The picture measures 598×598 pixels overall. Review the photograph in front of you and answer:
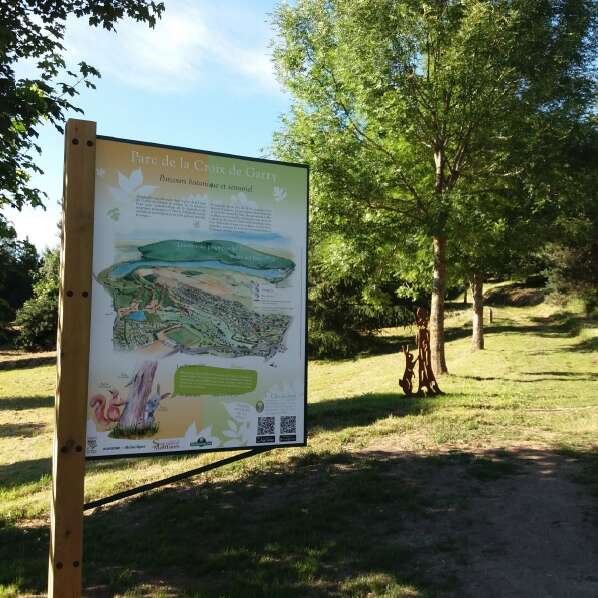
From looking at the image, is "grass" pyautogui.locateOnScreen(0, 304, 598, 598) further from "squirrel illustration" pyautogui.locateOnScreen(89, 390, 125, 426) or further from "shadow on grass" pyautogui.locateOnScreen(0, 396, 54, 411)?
"shadow on grass" pyautogui.locateOnScreen(0, 396, 54, 411)

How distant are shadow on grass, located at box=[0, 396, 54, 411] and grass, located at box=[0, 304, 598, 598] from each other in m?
7.16

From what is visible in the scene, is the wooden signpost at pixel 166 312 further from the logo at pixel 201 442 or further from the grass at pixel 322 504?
the grass at pixel 322 504

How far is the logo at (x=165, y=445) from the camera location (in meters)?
3.92

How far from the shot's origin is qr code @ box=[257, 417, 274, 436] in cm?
425

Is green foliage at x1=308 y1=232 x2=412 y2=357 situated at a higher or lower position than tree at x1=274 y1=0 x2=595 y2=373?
lower

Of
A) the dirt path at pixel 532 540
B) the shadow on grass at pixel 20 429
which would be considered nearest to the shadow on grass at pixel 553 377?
the dirt path at pixel 532 540

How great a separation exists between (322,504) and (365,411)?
507cm

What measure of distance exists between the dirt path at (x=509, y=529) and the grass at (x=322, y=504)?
1.3 inches

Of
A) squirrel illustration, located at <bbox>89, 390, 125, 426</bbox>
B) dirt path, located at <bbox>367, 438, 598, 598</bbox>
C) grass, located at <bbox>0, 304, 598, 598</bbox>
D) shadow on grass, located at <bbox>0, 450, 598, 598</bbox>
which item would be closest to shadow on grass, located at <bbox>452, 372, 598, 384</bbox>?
grass, located at <bbox>0, 304, 598, 598</bbox>

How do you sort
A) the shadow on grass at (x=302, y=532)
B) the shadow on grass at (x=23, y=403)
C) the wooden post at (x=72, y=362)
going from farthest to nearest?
the shadow on grass at (x=23, y=403) → the shadow on grass at (x=302, y=532) → the wooden post at (x=72, y=362)

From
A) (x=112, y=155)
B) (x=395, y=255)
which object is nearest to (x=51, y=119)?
(x=112, y=155)

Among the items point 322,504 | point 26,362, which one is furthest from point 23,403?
point 322,504

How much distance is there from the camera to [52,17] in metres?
9.00

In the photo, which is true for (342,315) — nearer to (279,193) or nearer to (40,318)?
(40,318)
